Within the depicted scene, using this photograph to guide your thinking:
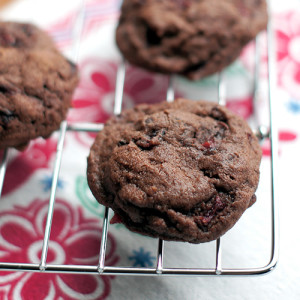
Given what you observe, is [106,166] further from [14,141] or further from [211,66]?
[211,66]

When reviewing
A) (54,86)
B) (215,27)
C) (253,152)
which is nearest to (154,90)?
(215,27)

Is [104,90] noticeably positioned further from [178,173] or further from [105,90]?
[178,173]

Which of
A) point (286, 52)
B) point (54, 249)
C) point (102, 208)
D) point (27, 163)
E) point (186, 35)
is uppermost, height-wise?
point (286, 52)

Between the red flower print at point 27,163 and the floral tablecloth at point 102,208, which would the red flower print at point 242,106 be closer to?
the floral tablecloth at point 102,208

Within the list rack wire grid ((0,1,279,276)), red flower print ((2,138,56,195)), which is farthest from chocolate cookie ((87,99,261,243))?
red flower print ((2,138,56,195))

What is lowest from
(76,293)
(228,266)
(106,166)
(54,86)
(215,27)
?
(76,293)

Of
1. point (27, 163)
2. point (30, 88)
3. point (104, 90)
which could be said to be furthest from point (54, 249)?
point (104, 90)
